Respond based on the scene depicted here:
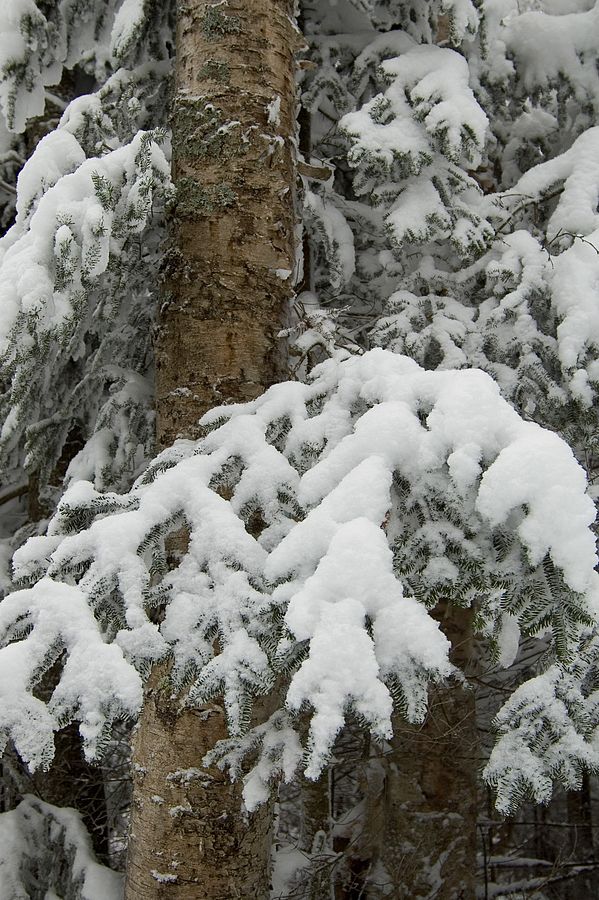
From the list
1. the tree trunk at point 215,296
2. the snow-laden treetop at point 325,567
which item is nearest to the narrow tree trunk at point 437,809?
the tree trunk at point 215,296

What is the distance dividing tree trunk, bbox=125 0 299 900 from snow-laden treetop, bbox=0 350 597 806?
1.89 feet

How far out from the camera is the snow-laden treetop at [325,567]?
4.49 feet

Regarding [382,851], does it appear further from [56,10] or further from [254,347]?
[56,10]

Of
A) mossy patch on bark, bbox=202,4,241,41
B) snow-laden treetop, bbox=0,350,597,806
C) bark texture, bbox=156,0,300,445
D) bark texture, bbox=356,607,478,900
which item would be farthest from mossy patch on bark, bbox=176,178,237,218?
bark texture, bbox=356,607,478,900

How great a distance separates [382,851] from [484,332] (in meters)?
3.28

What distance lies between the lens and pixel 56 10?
339 centimetres

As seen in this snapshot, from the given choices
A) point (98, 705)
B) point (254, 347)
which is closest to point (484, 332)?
point (254, 347)

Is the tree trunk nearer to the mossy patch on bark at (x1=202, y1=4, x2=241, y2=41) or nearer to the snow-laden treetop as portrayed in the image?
the mossy patch on bark at (x1=202, y1=4, x2=241, y2=41)

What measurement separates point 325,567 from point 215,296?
143 cm

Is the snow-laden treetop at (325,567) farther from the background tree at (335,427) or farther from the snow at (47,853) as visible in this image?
the snow at (47,853)

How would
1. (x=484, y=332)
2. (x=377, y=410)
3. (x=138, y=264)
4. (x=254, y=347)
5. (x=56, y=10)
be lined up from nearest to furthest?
(x=377, y=410) → (x=254, y=347) → (x=138, y=264) → (x=56, y=10) → (x=484, y=332)

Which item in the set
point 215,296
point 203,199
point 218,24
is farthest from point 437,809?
point 218,24

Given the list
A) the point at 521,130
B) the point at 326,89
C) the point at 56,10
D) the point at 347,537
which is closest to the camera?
the point at 347,537

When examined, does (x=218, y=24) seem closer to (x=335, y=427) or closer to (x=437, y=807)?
(x=335, y=427)
